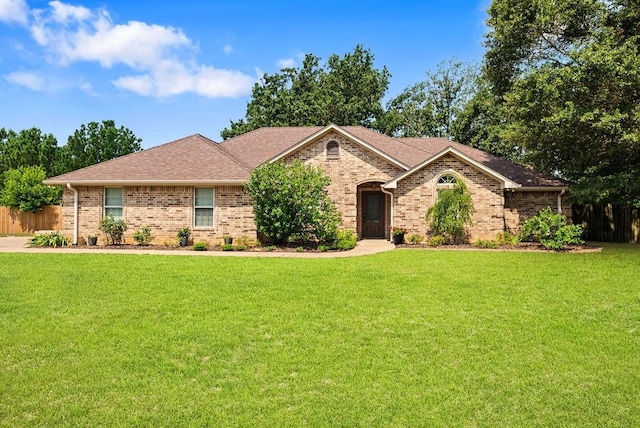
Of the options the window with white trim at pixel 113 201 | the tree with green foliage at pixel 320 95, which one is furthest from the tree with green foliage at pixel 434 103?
the window with white trim at pixel 113 201

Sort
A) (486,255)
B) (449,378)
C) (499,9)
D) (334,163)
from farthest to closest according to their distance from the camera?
(334,163) → (499,9) → (486,255) → (449,378)

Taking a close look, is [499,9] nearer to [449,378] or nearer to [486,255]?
[486,255]

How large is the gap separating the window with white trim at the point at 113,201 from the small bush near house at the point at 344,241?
910 centimetres

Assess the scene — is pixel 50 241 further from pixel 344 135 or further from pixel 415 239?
pixel 415 239

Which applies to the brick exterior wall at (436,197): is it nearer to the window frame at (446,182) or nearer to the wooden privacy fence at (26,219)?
the window frame at (446,182)

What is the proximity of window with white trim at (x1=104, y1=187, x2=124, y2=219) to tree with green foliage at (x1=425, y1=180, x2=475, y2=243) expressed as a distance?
1271 cm

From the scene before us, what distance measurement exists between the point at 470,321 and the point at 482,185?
11.8m

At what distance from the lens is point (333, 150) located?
742 inches

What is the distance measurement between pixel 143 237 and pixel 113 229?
1.27 meters

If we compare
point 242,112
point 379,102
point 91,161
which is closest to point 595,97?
point 379,102

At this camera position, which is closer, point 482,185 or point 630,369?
point 630,369

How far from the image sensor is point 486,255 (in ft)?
46.1

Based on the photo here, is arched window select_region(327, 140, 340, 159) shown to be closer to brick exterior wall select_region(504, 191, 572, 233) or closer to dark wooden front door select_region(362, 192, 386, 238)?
dark wooden front door select_region(362, 192, 386, 238)

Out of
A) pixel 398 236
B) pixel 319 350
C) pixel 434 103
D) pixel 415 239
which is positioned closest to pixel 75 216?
pixel 398 236
